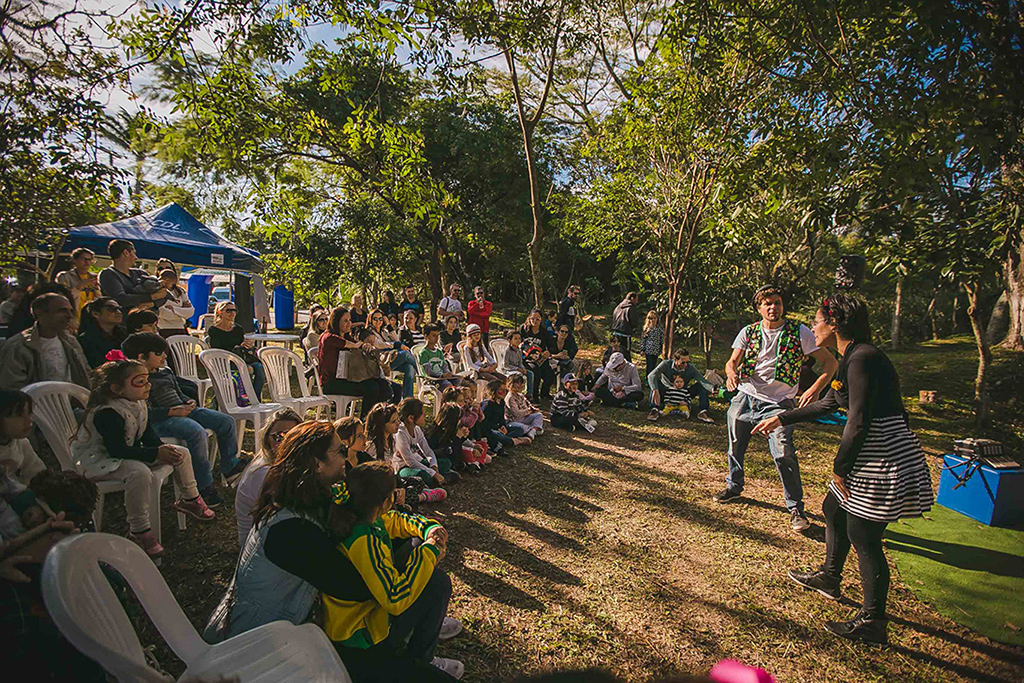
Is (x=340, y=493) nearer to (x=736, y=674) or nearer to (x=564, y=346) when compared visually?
(x=736, y=674)

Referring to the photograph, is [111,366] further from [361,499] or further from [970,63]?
[970,63]

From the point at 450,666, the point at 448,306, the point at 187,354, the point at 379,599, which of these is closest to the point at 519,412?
the point at 187,354

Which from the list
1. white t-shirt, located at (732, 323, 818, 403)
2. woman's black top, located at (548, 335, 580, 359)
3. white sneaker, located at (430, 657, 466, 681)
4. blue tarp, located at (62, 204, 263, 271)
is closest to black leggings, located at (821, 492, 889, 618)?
white t-shirt, located at (732, 323, 818, 403)

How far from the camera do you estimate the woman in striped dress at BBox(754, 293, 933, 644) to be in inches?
93.9

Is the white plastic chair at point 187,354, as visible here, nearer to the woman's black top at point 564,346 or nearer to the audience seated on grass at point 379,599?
the audience seated on grass at point 379,599

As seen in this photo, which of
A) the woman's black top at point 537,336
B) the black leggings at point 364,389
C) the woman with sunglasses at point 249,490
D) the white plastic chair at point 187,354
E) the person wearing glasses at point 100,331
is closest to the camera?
the woman with sunglasses at point 249,490

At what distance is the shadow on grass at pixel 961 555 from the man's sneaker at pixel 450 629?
3151mm

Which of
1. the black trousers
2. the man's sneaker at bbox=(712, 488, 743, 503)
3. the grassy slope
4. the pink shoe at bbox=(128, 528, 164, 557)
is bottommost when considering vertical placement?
the grassy slope

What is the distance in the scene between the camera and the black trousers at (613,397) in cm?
764

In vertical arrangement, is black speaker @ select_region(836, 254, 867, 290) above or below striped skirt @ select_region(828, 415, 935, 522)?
above

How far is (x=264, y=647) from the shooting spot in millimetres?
1582

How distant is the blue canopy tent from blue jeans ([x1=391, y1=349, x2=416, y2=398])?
500cm

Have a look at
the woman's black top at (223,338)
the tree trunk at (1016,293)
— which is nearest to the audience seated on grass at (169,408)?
the woman's black top at (223,338)

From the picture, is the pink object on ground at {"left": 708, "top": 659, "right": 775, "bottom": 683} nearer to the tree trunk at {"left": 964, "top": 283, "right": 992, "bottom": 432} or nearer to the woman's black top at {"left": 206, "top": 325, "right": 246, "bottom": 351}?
the woman's black top at {"left": 206, "top": 325, "right": 246, "bottom": 351}
